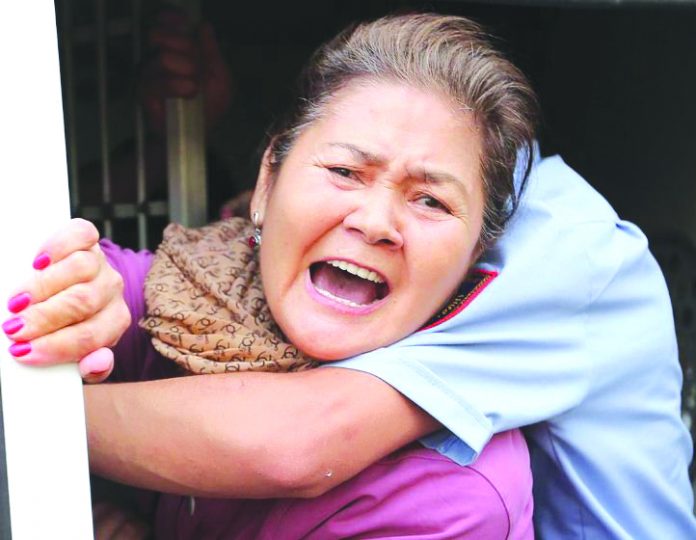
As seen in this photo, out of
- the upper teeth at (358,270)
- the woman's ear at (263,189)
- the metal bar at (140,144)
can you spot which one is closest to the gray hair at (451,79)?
the woman's ear at (263,189)

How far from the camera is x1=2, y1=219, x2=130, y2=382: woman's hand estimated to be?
35.5 inches

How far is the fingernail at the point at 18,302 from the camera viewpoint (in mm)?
910

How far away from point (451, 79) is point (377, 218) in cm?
28

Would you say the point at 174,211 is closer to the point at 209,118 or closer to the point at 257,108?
the point at 209,118

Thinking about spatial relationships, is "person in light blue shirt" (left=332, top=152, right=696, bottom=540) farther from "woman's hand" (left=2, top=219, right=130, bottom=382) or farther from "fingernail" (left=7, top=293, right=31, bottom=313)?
"fingernail" (left=7, top=293, right=31, bottom=313)

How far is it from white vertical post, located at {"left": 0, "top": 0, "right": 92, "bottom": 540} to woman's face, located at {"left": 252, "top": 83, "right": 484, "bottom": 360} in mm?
546

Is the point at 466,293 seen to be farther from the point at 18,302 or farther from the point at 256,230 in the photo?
the point at 18,302

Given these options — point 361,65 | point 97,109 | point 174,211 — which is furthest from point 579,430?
point 97,109

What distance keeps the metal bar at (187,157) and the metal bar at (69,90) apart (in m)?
0.29

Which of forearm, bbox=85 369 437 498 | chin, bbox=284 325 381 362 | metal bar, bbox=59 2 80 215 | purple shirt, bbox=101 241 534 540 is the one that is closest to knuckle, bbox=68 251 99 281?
forearm, bbox=85 369 437 498

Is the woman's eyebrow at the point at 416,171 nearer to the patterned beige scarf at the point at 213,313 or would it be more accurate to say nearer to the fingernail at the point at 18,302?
the patterned beige scarf at the point at 213,313

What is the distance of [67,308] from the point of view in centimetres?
97

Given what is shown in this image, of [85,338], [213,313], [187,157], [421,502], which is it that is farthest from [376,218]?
[187,157]

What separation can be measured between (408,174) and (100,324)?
0.59 m
